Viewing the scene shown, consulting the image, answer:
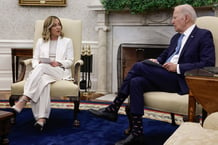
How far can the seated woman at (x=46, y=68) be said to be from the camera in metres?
3.18

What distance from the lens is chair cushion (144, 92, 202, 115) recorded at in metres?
2.45

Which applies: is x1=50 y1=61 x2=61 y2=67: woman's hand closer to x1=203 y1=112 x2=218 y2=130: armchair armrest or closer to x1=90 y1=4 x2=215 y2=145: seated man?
x1=90 y1=4 x2=215 y2=145: seated man

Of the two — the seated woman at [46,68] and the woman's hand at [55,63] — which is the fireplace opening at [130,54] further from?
the woman's hand at [55,63]

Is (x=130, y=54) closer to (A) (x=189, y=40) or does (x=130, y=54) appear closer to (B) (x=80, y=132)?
(B) (x=80, y=132)

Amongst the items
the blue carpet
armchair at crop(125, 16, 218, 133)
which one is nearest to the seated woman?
the blue carpet

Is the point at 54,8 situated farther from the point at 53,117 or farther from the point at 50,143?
the point at 50,143

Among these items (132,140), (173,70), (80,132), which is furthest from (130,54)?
(132,140)

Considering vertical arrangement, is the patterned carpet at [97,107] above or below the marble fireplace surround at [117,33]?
below

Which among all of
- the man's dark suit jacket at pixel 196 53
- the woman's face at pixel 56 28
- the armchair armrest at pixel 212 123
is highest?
the woman's face at pixel 56 28

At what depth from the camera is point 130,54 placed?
5188 mm

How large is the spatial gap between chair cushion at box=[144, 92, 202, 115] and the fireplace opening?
2.41 metres

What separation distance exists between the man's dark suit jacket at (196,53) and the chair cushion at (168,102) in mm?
123

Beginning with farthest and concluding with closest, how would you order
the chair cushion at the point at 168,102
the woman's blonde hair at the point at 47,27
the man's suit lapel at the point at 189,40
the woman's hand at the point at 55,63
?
the woman's blonde hair at the point at 47,27, the woman's hand at the point at 55,63, the man's suit lapel at the point at 189,40, the chair cushion at the point at 168,102

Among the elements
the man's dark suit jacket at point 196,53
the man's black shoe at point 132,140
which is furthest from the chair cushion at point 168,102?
the man's black shoe at point 132,140
